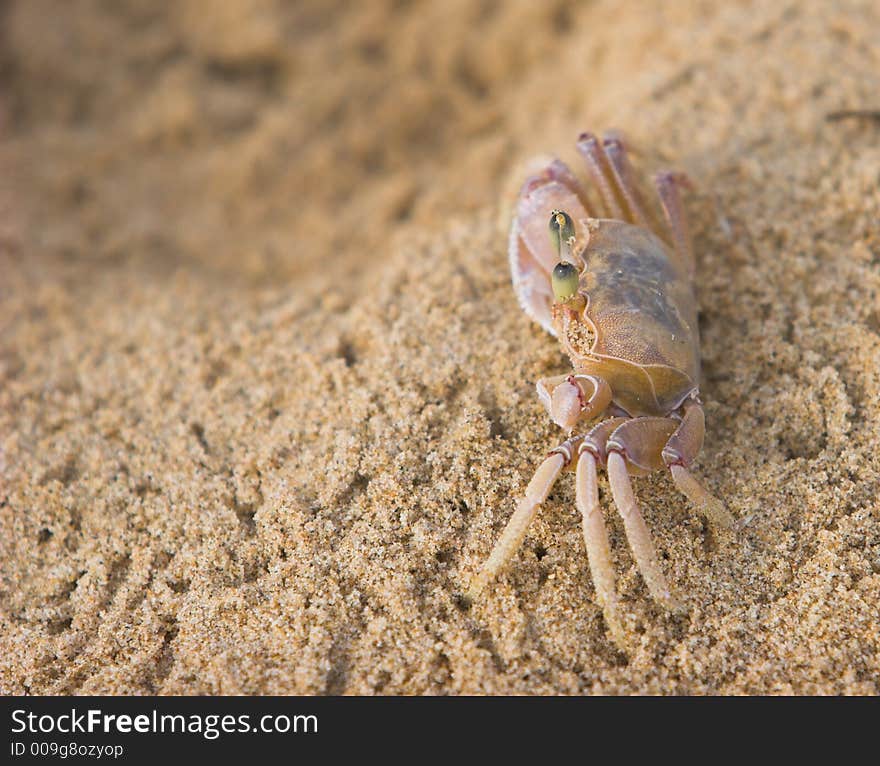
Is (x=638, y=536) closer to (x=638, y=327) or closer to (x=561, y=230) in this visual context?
(x=638, y=327)

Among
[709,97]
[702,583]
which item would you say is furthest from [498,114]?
[702,583]

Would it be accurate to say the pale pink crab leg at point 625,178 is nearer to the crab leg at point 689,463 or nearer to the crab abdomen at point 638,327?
the crab abdomen at point 638,327

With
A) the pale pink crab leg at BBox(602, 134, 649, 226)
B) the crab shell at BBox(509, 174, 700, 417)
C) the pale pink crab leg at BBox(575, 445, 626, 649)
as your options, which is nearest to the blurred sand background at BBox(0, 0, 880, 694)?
the pale pink crab leg at BBox(575, 445, 626, 649)

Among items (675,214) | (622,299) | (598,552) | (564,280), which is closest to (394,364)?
(564,280)

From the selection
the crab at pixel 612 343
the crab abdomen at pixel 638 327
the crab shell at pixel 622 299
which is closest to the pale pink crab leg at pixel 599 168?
the crab at pixel 612 343

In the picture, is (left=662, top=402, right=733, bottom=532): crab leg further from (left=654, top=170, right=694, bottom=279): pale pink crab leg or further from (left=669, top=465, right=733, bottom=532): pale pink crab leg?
(left=654, top=170, right=694, bottom=279): pale pink crab leg
